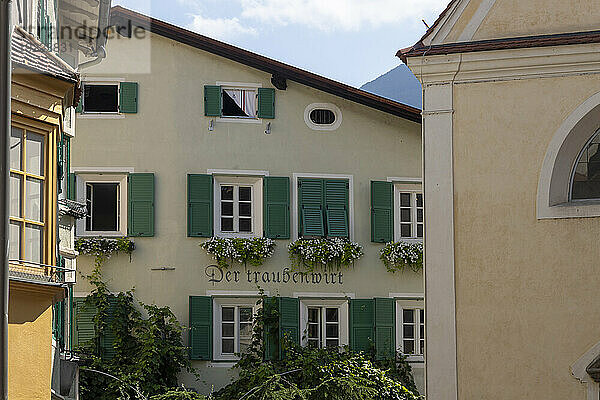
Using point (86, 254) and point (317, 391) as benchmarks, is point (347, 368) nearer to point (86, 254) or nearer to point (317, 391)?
point (317, 391)

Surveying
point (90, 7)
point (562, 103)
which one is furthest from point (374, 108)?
point (562, 103)

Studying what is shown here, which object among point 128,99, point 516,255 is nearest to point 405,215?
point 128,99

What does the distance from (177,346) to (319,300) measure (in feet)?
8.93

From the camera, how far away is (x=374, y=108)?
21281mm

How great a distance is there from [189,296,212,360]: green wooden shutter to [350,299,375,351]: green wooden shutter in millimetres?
2530

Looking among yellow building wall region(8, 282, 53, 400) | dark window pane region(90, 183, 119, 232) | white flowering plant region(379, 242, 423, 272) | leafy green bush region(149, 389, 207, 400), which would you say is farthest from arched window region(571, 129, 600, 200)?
dark window pane region(90, 183, 119, 232)

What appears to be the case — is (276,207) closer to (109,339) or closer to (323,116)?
(323,116)

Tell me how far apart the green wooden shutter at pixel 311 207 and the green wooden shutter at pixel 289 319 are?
1.26m

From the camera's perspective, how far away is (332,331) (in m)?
20.7

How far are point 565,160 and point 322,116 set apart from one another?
32.6 feet

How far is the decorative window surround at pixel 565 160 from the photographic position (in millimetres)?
11508

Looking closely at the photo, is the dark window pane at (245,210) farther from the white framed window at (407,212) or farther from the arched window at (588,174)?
the arched window at (588,174)

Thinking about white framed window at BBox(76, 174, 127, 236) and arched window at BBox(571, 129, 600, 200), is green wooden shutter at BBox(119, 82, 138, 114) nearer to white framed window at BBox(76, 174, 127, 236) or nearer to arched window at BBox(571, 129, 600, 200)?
white framed window at BBox(76, 174, 127, 236)

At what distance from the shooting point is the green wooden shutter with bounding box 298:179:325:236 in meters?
20.6
